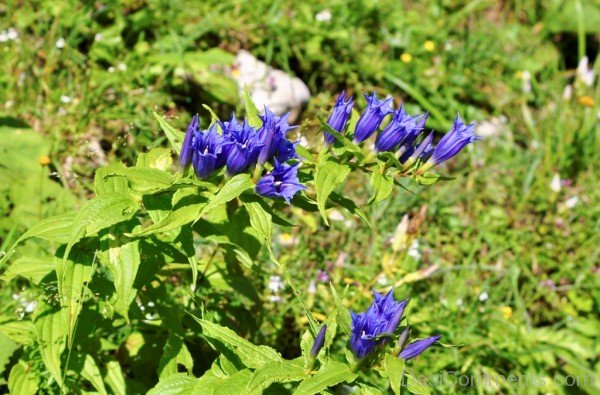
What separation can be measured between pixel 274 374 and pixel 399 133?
764mm

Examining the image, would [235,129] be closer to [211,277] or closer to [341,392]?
[211,277]

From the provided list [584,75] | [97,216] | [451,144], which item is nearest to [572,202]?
[584,75]

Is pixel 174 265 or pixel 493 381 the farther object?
pixel 493 381

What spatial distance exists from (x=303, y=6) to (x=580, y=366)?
2.92 m

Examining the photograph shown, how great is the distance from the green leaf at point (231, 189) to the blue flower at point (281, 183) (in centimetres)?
4

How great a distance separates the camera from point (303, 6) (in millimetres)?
4977

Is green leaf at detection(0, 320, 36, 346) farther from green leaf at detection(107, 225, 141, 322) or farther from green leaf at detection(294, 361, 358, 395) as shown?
green leaf at detection(294, 361, 358, 395)

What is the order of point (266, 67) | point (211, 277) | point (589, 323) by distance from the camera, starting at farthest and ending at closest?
1. point (266, 67)
2. point (589, 323)
3. point (211, 277)

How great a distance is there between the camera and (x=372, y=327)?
1.89 meters

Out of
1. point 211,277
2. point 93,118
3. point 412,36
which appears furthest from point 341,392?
point 412,36

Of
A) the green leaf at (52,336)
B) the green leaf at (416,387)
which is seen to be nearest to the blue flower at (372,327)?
the green leaf at (416,387)

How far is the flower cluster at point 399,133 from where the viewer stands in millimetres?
2070

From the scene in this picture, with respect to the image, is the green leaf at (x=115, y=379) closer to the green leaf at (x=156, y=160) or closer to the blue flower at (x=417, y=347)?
the green leaf at (x=156, y=160)

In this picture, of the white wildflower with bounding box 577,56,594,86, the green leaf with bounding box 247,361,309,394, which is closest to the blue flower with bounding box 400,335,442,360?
the green leaf with bounding box 247,361,309,394
